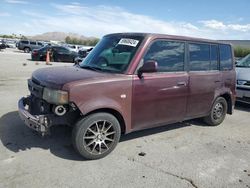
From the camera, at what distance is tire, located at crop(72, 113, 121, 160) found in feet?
13.7

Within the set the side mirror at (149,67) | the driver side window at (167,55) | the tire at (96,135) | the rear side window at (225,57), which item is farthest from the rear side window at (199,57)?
the tire at (96,135)

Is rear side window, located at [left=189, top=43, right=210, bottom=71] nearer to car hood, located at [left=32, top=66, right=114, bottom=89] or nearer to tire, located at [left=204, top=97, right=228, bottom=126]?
tire, located at [left=204, top=97, right=228, bottom=126]

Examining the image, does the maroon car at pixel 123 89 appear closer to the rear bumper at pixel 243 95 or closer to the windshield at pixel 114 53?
the windshield at pixel 114 53

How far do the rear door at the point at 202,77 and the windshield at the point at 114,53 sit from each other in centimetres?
131

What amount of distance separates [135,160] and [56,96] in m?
1.55

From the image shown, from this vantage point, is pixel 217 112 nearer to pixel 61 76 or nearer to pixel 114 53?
pixel 114 53

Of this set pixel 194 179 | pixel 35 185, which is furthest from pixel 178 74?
pixel 35 185

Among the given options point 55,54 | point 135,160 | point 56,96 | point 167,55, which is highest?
point 55,54

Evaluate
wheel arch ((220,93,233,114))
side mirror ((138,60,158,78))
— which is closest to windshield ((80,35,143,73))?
side mirror ((138,60,158,78))

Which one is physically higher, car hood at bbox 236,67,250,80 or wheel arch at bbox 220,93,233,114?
car hood at bbox 236,67,250,80

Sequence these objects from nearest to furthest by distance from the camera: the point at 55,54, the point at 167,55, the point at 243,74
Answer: the point at 167,55
the point at 243,74
the point at 55,54

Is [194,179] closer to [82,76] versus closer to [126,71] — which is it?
[126,71]

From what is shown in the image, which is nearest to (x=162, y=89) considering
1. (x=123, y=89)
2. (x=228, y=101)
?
(x=123, y=89)

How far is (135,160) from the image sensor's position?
174 inches
